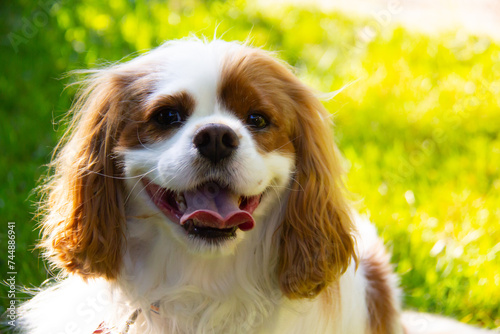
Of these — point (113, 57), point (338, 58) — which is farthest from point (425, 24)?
point (113, 57)

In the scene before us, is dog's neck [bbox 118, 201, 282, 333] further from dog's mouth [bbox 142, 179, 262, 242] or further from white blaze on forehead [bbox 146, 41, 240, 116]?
white blaze on forehead [bbox 146, 41, 240, 116]

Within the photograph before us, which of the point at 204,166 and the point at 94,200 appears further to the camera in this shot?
the point at 94,200

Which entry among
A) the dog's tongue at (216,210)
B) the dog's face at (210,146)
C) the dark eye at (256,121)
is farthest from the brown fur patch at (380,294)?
the dark eye at (256,121)

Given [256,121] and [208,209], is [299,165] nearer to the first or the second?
[256,121]

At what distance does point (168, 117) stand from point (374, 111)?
374cm

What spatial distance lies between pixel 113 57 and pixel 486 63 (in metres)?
4.27

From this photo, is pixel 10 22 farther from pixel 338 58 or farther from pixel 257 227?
pixel 257 227

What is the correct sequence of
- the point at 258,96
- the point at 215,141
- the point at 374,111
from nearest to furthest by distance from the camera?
the point at 215,141 → the point at 258,96 → the point at 374,111

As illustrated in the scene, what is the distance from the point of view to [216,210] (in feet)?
8.14

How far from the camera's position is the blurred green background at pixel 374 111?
4.12 metres

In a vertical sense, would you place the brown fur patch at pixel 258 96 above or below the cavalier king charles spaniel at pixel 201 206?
above

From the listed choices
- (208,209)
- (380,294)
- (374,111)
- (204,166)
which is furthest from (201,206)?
(374,111)

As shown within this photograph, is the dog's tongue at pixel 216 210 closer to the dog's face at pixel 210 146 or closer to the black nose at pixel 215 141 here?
the dog's face at pixel 210 146

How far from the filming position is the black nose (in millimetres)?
2355
